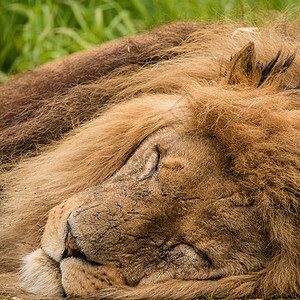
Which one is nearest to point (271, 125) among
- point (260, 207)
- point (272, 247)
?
point (260, 207)

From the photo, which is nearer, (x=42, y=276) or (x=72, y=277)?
(x=72, y=277)

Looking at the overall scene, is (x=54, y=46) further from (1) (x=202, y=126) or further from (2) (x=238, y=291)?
(2) (x=238, y=291)

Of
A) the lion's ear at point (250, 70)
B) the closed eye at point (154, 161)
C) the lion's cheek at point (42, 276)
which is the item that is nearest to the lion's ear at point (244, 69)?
the lion's ear at point (250, 70)

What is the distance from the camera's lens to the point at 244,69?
2477 mm

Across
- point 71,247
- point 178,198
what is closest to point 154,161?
point 178,198

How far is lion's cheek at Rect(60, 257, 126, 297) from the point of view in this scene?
2072mm

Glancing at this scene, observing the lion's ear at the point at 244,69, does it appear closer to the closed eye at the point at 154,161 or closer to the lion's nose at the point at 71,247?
the closed eye at the point at 154,161

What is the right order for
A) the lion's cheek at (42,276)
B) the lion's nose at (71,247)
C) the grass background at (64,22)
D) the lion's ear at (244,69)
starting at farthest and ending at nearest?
the grass background at (64,22) → the lion's ear at (244,69) → the lion's cheek at (42,276) → the lion's nose at (71,247)

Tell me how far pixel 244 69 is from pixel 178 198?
752 millimetres

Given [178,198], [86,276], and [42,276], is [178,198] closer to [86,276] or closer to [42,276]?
[86,276]

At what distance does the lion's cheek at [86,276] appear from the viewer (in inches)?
81.6

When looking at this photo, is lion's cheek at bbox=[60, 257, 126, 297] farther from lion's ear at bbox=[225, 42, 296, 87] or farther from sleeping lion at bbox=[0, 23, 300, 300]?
lion's ear at bbox=[225, 42, 296, 87]

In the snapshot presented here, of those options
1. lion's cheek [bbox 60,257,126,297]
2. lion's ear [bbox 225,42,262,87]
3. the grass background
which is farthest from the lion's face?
the grass background

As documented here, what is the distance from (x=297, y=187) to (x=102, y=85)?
137 cm
